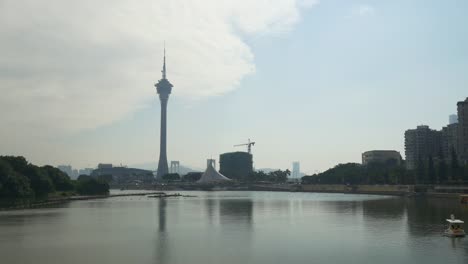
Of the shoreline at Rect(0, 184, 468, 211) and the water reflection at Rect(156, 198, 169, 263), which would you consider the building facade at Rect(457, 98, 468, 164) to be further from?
the water reflection at Rect(156, 198, 169, 263)

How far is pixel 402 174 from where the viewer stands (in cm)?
10362

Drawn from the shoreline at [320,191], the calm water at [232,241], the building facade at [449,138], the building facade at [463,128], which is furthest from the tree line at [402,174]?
the calm water at [232,241]

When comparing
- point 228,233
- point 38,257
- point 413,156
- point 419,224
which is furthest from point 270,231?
point 413,156

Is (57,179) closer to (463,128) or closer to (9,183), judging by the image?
(9,183)

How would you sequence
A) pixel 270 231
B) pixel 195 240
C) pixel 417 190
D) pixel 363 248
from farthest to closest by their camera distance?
pixel 417 190 < pixel 270 231 < pixel 195 240 < pixel 363 248

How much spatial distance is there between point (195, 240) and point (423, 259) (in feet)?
44.1

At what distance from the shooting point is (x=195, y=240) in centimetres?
3067

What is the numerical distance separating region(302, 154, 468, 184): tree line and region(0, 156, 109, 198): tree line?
6256 centimetres

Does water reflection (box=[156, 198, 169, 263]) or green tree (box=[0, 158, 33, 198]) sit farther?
green tree (box=[0, 158, 33, 198])

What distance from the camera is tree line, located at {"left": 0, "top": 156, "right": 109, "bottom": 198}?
58406 mm

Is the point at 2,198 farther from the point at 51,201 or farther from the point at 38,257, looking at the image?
the point at 38,257

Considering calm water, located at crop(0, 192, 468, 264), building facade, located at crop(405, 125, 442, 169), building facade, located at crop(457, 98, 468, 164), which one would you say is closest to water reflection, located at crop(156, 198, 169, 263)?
calm water, located at crop(0, 192, 468, 264)

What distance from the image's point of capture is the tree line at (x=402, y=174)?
84562mm

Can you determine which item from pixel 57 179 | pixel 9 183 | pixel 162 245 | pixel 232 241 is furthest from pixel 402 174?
pixel 162 245
